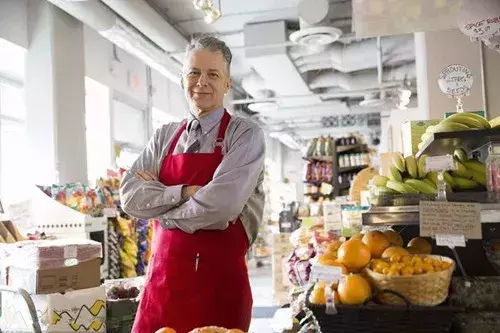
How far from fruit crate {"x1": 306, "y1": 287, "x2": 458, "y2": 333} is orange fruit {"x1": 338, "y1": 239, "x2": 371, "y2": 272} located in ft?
0.60

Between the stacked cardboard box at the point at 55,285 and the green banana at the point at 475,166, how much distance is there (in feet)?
6.65

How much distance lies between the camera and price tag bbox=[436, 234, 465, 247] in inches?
61.8

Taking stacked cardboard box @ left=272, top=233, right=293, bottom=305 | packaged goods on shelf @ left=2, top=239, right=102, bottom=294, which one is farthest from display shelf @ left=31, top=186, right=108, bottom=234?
stacked cardboard box @ left=272, top=233, right=293, bottom=305

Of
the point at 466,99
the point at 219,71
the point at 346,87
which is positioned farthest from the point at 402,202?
the point at 346,87

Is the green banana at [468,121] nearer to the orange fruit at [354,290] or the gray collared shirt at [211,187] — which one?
the gray collared shirt at [211,187]

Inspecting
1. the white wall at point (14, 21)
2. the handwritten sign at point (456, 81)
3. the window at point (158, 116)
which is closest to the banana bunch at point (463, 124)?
the handwritten sign at point (456, 81)

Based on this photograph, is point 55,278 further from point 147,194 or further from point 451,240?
point 451,240

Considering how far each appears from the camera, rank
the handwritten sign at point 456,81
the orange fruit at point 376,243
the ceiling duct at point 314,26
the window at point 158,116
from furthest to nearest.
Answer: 1. the window at point 158,116
2. the ceiling duct at point 314,26
3. the handwritten sign at point 456,81
4. the orange fruit at point 376,243

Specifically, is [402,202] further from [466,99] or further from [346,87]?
[346,87]

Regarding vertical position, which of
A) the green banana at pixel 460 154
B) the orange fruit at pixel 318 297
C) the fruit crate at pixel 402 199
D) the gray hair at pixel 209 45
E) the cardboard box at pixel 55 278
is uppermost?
the gray hair at pixel 209 45

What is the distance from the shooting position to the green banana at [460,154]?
2211mm

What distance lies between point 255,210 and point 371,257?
572 millimetres

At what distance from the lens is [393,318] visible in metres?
1.42

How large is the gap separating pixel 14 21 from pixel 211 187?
482cm
